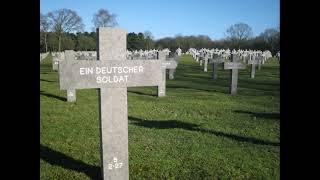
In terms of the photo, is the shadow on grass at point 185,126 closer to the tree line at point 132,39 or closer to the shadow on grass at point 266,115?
the shadow on grass at point 266,115

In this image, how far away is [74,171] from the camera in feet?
19.9

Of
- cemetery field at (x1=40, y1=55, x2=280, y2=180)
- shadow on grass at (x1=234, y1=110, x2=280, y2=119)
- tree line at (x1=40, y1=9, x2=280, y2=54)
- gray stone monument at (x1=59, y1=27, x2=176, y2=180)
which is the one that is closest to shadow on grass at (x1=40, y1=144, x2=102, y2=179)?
cemetery field at (x1=40, y1=55, x2=280, y2=180)

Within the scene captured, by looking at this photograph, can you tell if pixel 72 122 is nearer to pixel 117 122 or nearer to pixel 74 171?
pixel 74 171

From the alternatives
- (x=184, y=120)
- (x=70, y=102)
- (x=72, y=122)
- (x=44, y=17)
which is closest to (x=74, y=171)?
(x=72, y=122)

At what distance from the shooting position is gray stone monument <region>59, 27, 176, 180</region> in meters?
5.08

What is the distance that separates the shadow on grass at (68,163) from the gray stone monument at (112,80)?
2.11 ft

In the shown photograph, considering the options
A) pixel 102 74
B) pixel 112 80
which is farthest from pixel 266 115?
pixel 102 74

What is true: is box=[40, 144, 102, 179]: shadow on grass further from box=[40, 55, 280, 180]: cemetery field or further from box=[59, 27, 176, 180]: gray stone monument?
box=[59, 27, 176, 180]: gray stone monument

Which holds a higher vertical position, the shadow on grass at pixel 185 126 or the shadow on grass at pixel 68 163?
the shadow on grass at pixel 185 126

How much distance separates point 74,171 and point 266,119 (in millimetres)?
6267

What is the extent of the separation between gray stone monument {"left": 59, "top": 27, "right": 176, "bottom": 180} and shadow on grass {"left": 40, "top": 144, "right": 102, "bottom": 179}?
0.64 meters

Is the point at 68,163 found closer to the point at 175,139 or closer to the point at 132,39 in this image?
the point at 175,139

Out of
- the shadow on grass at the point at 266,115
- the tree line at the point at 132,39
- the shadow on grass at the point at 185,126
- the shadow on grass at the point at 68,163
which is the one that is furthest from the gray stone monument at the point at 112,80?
the tree line at the point at 132,39

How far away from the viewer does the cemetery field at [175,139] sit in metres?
6.19
